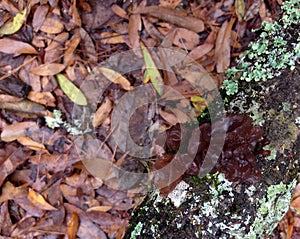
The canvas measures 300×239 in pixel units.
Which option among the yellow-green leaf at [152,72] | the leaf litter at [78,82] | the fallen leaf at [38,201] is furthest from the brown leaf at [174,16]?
the fallen leaf at [38,201]

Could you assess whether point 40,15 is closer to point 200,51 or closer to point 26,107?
point 26,107

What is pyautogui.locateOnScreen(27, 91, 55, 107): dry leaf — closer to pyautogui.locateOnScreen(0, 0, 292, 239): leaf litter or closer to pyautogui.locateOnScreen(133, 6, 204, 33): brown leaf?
pyautogui.locateOnScreen(0, 0, 292, 239): leaf litter

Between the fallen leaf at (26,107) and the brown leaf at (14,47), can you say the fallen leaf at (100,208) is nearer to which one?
the fallen leaf at (26,107)

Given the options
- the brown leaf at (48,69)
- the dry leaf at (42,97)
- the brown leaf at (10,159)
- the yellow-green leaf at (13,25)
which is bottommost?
the brown leaf at (10,159)

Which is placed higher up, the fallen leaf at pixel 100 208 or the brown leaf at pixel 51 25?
the brown leaf at pixel 51 25

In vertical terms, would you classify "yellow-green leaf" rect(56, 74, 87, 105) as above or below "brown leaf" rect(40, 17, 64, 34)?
below

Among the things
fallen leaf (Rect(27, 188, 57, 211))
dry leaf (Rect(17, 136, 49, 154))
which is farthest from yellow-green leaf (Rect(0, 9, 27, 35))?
fallen leaf (Rect(27, 188, 57, 211))

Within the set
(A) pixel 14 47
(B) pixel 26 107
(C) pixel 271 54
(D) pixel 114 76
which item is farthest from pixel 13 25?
(C) pixel 271 54
